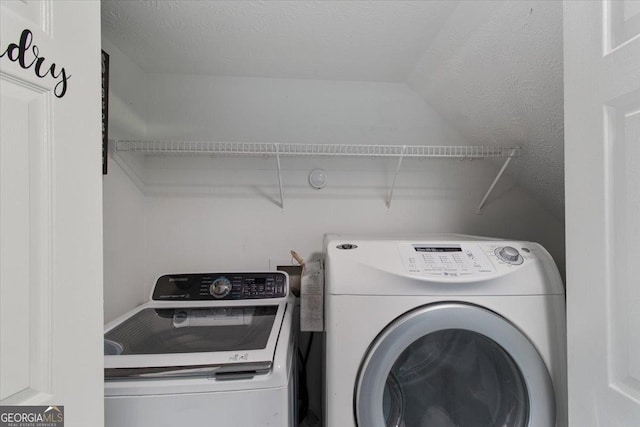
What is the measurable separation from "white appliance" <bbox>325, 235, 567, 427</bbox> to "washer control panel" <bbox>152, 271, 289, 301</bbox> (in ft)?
1.87

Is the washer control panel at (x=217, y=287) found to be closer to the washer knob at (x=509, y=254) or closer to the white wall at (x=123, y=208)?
the white wall at (x=123, y=208)

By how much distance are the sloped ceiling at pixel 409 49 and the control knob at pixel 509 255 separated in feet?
1.97

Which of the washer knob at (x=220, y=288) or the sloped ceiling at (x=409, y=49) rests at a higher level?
the sloped ceiling at (x=409, y=49)

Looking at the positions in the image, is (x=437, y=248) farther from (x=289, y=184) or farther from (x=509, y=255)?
(x=289, y=184)

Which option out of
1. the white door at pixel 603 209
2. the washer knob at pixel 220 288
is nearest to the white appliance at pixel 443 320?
the white door at pixel 603 209

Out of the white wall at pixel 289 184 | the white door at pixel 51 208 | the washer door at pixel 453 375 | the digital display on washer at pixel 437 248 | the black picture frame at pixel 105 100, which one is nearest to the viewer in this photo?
the white door at pixel 51 208

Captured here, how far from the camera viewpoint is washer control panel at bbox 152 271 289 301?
1.32 meters

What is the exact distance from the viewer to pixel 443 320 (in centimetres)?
85

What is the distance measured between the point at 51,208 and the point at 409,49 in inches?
58.4

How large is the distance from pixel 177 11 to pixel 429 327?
60.1 inches

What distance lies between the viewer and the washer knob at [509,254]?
0.92 m

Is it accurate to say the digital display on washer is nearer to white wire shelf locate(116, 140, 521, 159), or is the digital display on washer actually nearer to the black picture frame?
white wire shelf locate(116, 140, 521, 159)

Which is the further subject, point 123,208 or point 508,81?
point 123,208

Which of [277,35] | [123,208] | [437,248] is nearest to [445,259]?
[437,248]
